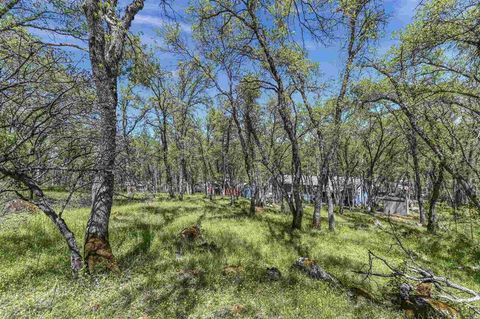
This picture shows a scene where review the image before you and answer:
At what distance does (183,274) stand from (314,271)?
3.64 m

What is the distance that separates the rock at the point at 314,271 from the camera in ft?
22.6

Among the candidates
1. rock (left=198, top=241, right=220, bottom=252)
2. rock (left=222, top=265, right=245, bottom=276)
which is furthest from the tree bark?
rock (left=198, top=241, right=220, bottom=252)

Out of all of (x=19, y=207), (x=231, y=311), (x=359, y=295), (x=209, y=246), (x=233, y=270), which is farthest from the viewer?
(x=19, y=207)

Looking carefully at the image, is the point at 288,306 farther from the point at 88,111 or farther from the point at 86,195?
the point at 86,195

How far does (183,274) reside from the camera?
6.38 metres

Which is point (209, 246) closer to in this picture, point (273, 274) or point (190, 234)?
point (190, 234)

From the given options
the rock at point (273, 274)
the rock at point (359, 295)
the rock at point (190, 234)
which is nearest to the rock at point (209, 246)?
the rock at point (190, 234)

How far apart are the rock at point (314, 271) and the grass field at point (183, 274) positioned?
31cm

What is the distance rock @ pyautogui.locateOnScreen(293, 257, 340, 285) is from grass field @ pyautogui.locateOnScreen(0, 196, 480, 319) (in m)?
0.31

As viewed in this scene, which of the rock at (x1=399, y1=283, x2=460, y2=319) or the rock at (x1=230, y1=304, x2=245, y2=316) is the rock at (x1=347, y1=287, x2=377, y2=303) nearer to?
the rock at (x1=399, y1=283, x2=460, y2=319)

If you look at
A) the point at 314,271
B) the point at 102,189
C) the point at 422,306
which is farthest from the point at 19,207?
the point at 422,306

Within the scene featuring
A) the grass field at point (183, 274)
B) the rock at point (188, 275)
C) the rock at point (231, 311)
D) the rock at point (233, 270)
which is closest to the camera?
the rock at point (231, 311)

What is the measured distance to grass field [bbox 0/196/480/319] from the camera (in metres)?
4.89

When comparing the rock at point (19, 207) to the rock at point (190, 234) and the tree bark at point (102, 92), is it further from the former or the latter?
the rock at point (190, 234)
